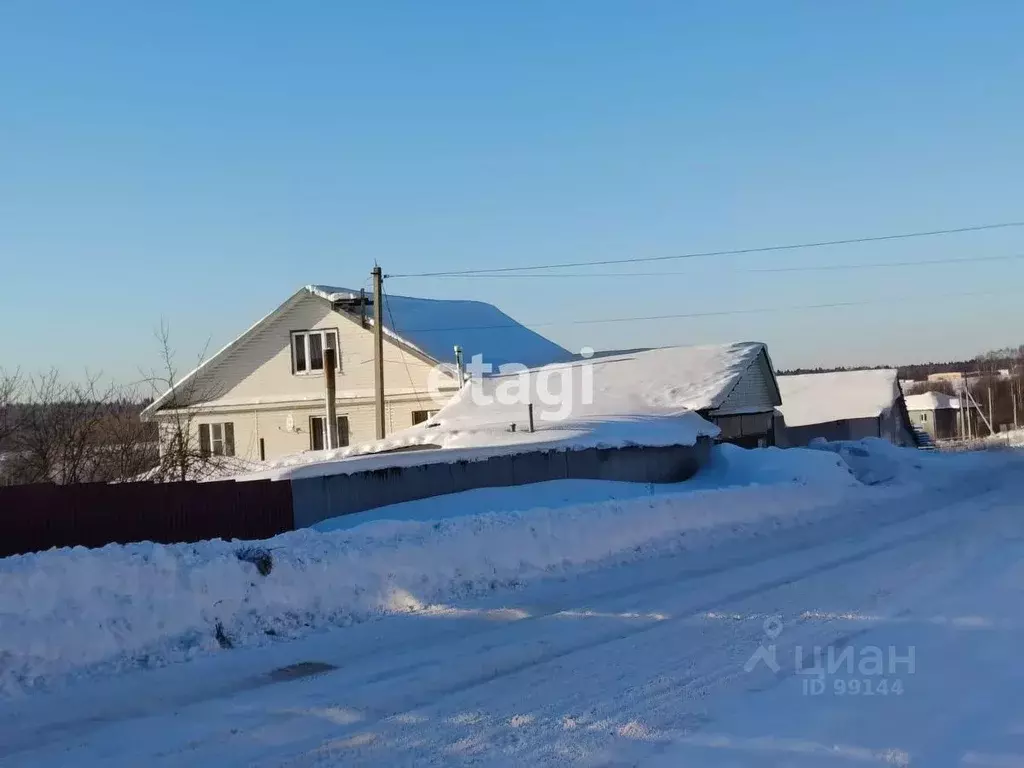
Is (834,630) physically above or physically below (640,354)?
below

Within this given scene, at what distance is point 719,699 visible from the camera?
285 inches

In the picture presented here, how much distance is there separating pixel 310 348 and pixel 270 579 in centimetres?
2712

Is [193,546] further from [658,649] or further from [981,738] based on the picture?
[981,738]

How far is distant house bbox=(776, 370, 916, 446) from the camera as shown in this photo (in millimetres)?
47344

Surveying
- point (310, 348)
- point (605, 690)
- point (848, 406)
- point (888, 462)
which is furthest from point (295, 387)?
point (848, 406)

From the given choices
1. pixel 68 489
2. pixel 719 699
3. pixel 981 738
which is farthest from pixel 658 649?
pixel 68 489

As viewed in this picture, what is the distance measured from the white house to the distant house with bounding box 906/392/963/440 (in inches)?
3528

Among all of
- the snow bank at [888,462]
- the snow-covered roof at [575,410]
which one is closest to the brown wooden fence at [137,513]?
the snow-covered roof at [575,410]

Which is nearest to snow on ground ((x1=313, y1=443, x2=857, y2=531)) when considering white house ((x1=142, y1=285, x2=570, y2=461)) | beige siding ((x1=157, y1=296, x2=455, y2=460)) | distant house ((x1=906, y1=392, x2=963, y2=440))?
white house ((x1=142, y1=285, x2=570, y2=461))

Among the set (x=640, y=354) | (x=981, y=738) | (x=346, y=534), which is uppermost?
(x=640, y=354)

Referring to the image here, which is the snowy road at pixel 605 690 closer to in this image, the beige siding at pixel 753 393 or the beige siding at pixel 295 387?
the beige siding at pixel 753 393

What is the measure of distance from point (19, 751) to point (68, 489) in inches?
216

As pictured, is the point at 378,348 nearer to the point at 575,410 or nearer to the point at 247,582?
the point at 575,410

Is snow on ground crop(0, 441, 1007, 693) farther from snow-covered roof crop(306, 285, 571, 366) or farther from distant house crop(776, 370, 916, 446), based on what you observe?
distant house crop(776, 370, 916, 446)
